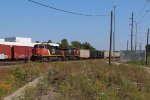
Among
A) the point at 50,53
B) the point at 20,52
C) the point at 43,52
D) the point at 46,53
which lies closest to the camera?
the point at 43,52

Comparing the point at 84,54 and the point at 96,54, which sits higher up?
the point at 96,54

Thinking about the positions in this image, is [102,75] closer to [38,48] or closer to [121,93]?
[121,93]

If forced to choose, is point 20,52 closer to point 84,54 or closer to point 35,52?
point 35,52

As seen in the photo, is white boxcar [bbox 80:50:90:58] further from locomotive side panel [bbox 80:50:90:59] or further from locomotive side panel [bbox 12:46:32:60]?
locomotive side panel [bbox 12:46:32:60]

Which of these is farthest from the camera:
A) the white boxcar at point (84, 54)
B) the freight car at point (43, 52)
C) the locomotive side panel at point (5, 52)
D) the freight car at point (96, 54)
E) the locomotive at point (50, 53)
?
the freight car at point (96, 54)

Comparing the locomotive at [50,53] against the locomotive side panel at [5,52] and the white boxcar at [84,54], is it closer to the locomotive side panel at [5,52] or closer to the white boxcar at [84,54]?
the locomotive side panel at [5,52]

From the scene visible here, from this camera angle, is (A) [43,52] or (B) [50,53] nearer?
(A) [43,52]

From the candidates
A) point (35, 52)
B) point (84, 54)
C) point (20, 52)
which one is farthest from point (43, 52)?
point (84, 54)

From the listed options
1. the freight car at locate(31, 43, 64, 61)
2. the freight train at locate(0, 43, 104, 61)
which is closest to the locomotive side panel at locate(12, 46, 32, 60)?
the freight train at locate(0, 43, 104, 61)

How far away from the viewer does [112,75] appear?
22375mm

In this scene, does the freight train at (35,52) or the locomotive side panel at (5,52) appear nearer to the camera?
the freight train at (35,52)

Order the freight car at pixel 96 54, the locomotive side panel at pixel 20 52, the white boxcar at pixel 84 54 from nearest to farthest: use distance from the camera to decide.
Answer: the locomotive side panel at pixel 20 52 → the white boxcar at pixel 84 54 → the freight car at pixel 96 54

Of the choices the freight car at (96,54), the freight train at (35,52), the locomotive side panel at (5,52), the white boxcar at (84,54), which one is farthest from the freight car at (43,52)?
the freight car at (96,54)

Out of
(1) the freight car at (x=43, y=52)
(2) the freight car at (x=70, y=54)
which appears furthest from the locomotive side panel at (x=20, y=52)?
(2) the freight car at (x=70, y=54)
